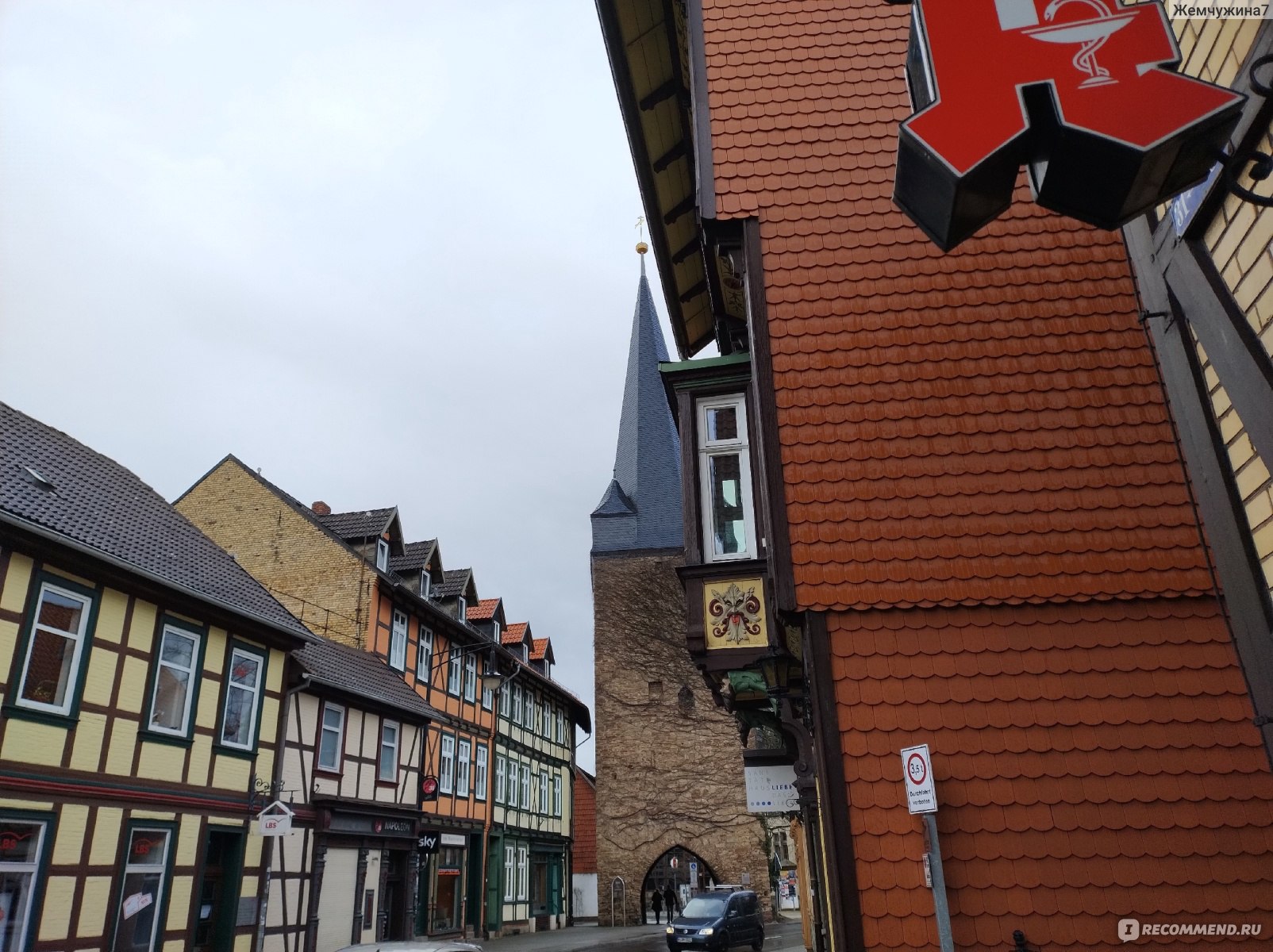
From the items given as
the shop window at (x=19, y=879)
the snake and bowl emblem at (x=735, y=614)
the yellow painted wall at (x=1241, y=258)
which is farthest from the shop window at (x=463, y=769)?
the yellow painted wall at (x=1241, y=258)

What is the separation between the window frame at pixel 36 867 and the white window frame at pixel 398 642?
11448 millimetres

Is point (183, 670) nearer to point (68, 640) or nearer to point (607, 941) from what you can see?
point (68, 640)

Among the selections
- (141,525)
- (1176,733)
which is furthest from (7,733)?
(1176,733)

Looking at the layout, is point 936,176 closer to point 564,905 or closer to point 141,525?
point 141,525

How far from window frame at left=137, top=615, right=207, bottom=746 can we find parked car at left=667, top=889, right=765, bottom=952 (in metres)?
11.6

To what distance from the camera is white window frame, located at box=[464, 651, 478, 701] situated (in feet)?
89.4

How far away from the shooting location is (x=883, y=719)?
6.45m

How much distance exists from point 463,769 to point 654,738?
9662 millimetres

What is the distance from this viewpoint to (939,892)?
555 cm

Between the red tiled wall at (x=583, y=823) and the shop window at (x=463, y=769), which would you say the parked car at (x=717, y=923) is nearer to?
the shop window at (x=463, y=769)

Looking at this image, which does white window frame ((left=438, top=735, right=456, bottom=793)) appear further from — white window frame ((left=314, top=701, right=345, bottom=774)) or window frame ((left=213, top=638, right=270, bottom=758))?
window frame ((left=213, top=638, right=270, bottom=758))

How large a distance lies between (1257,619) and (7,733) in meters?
12.2

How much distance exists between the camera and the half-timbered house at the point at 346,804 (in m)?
16.4

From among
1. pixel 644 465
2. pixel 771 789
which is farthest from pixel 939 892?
pixel 644 465
